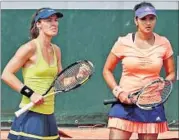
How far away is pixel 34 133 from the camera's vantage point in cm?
489

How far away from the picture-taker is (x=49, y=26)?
197 inches

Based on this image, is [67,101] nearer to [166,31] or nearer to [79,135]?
[79,135]

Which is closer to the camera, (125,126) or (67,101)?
(125,126)

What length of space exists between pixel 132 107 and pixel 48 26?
2.97ft

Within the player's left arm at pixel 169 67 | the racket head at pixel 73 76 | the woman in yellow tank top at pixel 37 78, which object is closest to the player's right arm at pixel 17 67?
the woman in yellow tank top at pixel 37 78

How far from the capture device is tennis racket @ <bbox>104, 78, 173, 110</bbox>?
515cm

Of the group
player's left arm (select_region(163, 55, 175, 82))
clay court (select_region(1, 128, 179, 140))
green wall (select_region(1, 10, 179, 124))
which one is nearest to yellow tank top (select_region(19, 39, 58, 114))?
player's left arm (select_region(163, 55, 175, 82))

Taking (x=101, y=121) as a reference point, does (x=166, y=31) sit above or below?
above

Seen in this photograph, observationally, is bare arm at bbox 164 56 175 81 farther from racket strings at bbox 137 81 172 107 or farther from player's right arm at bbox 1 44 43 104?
player's right arm at bbox 1 44 43 104

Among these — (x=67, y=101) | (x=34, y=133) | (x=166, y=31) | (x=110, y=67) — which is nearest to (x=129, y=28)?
(x=166, y=31)

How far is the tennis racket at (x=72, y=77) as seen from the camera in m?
5.05

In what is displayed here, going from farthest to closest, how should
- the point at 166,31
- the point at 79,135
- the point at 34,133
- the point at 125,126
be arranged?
the point at 166,31 → the point at 79,135 → the point at 125,126 → the point at 34,133

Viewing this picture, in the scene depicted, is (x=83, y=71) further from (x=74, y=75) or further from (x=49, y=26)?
(x=49, y=26)

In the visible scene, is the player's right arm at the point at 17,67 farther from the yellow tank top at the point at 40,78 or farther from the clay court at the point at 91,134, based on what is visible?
the clay court at the point at 91,134
